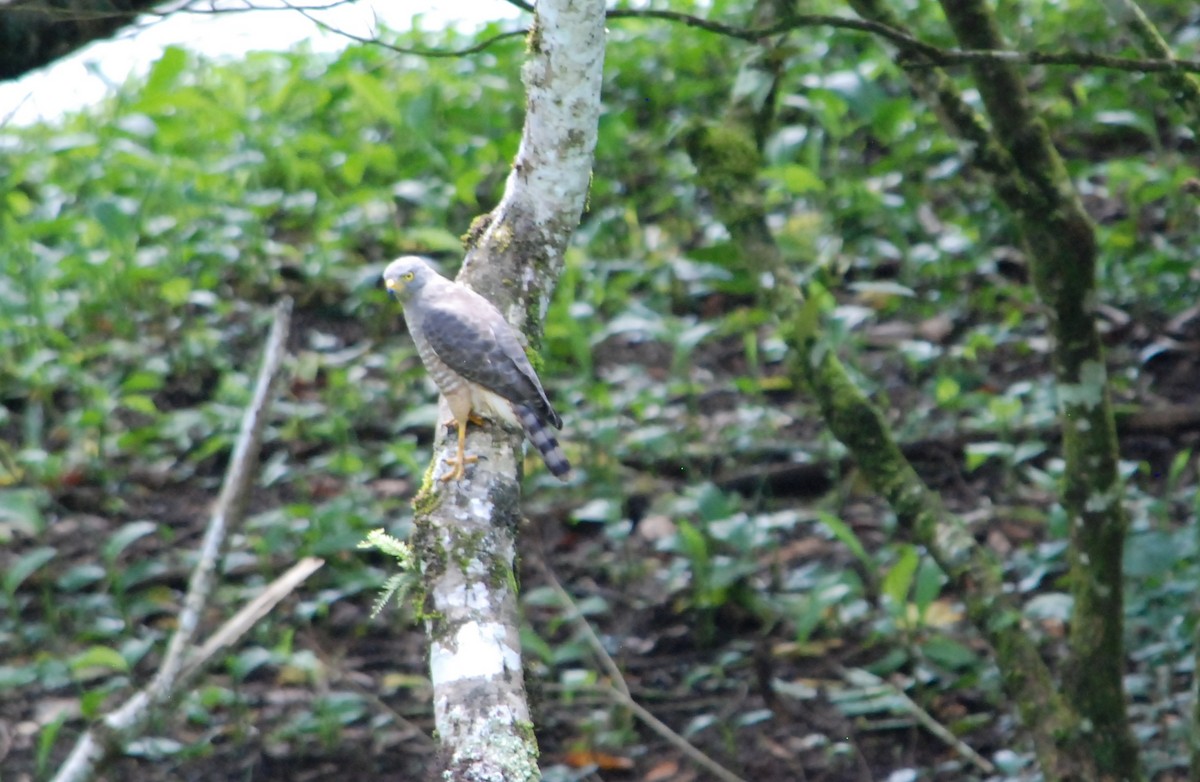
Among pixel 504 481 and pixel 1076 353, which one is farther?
pixel 1076 353

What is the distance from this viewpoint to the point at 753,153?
3.96 metres

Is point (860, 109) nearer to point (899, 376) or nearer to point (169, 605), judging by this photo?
point (899, 376)

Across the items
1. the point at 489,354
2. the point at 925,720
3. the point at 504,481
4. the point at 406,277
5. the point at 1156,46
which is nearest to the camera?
the point at 504,481

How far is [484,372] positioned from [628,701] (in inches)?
64.9

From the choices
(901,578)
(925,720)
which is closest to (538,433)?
(901,578)

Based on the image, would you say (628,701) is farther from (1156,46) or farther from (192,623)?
(1156,46)

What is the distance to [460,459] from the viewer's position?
2.52m

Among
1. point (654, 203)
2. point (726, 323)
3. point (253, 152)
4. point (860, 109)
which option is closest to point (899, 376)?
point (726, 323)

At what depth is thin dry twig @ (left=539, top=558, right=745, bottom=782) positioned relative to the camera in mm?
4043

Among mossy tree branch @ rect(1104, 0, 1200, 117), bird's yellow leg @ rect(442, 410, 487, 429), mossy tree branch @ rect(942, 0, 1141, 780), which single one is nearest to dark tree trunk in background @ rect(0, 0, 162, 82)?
bird's yellow leg @ rect(442, 410, 487, 429)

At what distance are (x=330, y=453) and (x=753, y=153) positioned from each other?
2.63m

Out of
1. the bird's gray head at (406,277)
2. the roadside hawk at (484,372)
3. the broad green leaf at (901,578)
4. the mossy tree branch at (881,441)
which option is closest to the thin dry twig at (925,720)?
the broad green leaf at (901,578)

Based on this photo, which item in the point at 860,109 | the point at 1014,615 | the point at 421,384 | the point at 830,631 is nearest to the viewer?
the point at 1014,615

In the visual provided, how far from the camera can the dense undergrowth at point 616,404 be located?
4.34 m
